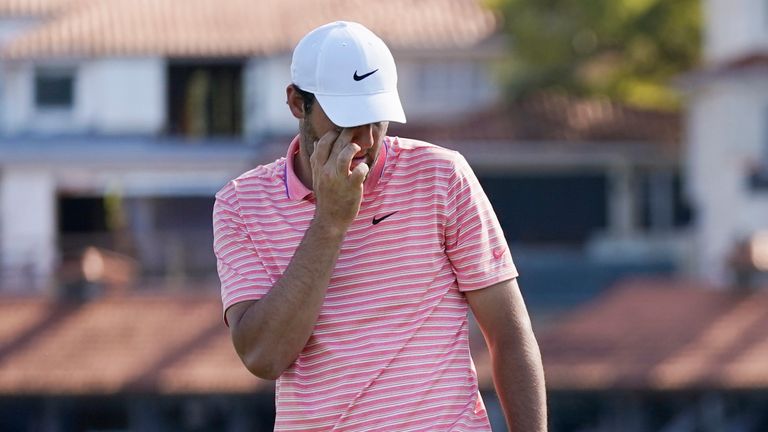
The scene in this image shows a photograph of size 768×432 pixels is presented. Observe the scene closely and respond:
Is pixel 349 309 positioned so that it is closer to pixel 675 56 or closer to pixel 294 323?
pixel 294 323

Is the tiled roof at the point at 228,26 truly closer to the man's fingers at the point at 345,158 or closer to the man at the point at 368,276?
the man at the point at 368,276

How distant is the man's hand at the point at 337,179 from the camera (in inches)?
131

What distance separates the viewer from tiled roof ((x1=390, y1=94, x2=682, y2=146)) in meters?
34.2

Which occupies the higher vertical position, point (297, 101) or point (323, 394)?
point (297, 101)

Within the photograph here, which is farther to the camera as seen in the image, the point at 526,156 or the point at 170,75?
the point at 170,75

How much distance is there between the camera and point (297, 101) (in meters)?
3.46

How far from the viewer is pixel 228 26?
126 ft

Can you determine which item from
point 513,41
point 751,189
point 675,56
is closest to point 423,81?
point 513,41

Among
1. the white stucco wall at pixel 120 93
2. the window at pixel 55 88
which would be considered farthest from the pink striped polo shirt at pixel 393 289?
the window at pixel 55 88

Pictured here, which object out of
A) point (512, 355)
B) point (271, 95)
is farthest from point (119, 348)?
point (512, 355)

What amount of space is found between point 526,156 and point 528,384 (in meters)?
30.8

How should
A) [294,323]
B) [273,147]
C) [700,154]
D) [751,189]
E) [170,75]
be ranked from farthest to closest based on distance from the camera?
[170,75]
[273,147]
[700,154]
[751,189]
[294,323]

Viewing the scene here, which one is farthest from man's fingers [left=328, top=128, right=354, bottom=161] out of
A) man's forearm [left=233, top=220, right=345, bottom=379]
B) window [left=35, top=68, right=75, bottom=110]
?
window [left=35, top=68, right=75, bottom=110]

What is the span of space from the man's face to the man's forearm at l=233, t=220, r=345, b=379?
0.48 ft
